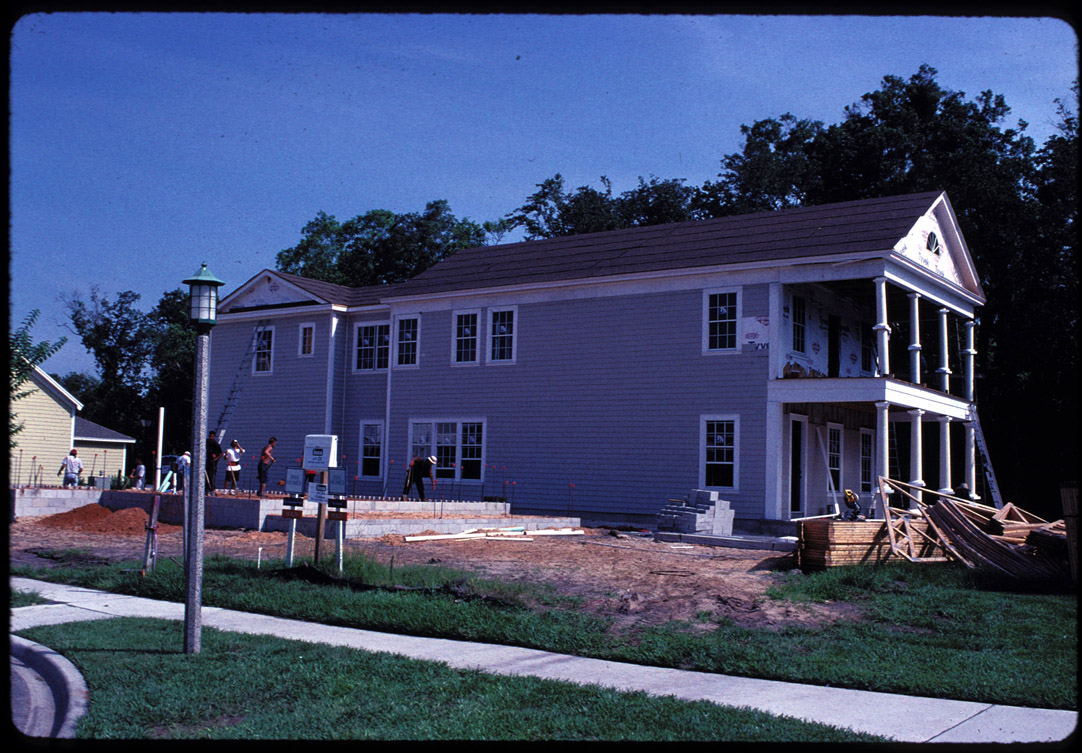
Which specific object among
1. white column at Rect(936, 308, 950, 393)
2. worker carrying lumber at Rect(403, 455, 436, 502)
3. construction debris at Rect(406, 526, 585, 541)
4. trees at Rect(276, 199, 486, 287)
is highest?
trees at Rect(276, 199, 486, 287)

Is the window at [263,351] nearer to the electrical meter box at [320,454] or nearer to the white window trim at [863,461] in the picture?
the white window trim at [863,461]

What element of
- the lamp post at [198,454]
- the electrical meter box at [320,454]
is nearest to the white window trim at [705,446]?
the electrical meter box at [320,454]

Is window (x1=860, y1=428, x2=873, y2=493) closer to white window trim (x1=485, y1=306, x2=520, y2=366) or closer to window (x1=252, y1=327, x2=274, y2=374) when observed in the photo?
white window trim (x1=485, y1=306, x2=520, y2=366)

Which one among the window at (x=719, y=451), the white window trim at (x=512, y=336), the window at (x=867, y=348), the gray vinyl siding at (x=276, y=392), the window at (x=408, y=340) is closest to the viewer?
the window at (x=719, y=451)

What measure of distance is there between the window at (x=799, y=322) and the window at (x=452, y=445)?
28.9 feet

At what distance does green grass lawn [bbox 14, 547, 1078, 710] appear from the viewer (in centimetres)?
855

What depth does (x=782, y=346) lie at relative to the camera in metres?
22.7

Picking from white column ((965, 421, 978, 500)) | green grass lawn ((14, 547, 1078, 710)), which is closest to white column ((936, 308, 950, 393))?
white column ((965, 421, 978, 500))

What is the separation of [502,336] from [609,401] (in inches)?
162

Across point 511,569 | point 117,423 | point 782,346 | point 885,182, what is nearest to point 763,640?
point 511,569

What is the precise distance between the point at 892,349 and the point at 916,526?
19.7 metres

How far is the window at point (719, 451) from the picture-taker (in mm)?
22938

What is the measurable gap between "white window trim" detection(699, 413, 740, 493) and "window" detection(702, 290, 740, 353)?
1557mm

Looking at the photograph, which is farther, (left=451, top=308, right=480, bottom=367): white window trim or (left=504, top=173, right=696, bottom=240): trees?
(left=504, top=173, right=696, bottom=240): trees
